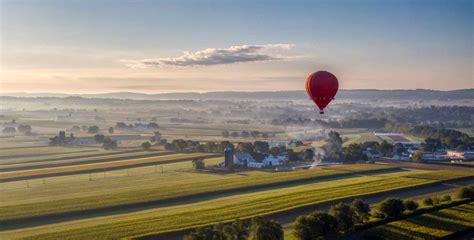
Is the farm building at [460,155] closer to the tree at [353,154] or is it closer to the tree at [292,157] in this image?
the tree at [353,154]

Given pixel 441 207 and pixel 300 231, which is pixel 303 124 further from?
pixel 300 231

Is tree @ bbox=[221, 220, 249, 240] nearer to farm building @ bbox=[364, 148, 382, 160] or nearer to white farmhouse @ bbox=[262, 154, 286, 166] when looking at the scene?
white farmhouse @ bbox=[262, 154, 286, 166]

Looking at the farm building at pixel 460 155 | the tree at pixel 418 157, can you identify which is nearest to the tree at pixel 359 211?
the tree at pixel 418 157

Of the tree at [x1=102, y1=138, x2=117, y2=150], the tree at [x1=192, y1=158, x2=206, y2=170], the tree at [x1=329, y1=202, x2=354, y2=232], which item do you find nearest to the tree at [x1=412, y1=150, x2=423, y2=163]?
the tree at [x1=192, y1=158, x2=206, y2=170]

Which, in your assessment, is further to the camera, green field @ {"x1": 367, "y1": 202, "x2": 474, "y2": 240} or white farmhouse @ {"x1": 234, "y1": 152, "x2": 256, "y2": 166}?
white farmhouse @ {"x1": 234, "y1": 152, "x2": 256, "y2": 166}

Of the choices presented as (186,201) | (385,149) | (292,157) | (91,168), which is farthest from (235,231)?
(385,149)

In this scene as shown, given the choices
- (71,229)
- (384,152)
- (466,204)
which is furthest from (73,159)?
(466,204)
